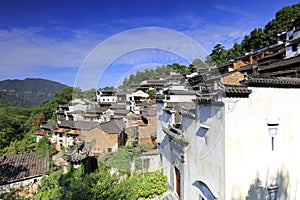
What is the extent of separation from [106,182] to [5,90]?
50.8 m

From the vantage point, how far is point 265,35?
22.2 meters

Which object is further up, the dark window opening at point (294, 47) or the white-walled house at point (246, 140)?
the dark window opening at point (294, 47)

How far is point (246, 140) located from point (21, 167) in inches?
292

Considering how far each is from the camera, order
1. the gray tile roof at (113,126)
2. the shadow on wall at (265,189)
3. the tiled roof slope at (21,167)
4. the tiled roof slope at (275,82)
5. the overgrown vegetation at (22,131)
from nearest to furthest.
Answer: the gray tile roof at (113,126) < the tiled roof slope at (275,82) < the shadow on wall at (265,189) < the tiled roof slope at (21,167) < the overgrown vegetation at (22,131)

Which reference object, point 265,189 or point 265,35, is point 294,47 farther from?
point 265,35

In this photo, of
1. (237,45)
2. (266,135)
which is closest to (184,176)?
(266,135)

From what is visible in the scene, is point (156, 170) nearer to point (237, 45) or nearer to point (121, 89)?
point (121, 89)

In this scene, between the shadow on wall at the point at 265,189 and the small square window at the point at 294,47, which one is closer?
the shadow on wall at the point at 265,189

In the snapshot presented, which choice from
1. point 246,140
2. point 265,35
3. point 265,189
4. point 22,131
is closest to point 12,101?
point 22,131

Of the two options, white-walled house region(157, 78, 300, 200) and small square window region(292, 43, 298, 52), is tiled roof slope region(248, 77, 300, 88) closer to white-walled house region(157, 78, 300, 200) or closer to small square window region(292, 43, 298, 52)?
white-walled house region(157, 78, 300, 200)

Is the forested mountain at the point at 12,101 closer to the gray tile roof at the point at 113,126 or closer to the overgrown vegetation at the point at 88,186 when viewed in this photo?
the overgrown vegetation at the point at 88,186

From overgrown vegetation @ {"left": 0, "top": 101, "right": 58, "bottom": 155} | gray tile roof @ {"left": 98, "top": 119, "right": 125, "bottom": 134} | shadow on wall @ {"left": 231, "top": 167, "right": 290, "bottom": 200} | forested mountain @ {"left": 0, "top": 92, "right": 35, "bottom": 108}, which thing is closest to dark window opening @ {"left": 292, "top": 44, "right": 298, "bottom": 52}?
shadow on wall @ {"left": 231, "top": 167, "right": 290, "bottom": 200}

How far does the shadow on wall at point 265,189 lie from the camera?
3947mm

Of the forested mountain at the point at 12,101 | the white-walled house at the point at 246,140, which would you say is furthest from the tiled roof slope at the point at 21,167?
the forested mountain at the point at 12,101
